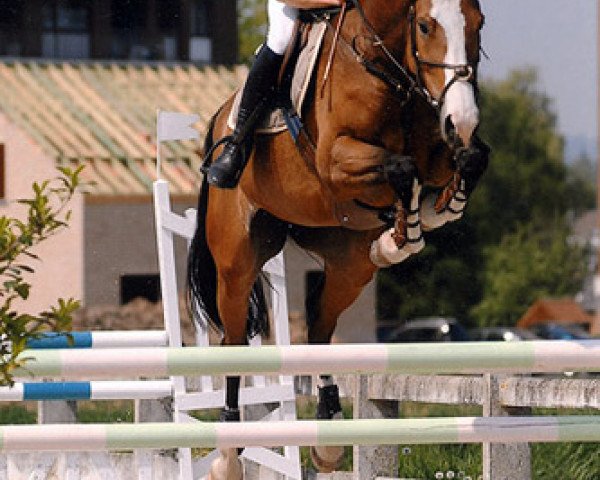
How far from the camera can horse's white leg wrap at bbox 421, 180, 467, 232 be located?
6582 millimetres

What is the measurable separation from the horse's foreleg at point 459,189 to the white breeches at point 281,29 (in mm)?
918

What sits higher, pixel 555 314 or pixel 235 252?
pixel 235 252

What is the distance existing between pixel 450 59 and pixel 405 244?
654mm

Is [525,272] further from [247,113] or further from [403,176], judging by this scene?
[403,176]

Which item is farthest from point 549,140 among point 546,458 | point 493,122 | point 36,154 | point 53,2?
point 546,458

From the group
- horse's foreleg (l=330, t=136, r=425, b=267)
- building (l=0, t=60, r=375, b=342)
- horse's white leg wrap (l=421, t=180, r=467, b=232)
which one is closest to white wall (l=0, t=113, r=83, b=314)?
building (l=0, t=60, r=375, b=342)

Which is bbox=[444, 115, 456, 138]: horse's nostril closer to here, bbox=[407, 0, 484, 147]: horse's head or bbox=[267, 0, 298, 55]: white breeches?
bbox=[407, 0, 484, 147]: horse's head

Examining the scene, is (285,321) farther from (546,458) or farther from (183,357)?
(183,357)

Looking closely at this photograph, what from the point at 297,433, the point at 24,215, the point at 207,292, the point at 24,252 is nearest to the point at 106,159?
the point at 24,215

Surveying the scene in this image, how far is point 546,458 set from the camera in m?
8.30

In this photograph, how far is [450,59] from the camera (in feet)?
21.2

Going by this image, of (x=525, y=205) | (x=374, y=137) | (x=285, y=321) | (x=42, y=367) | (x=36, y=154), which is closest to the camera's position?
(x=42, y=367)

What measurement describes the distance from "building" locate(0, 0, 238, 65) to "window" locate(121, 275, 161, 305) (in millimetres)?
5060

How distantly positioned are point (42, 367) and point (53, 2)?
35.3 m
